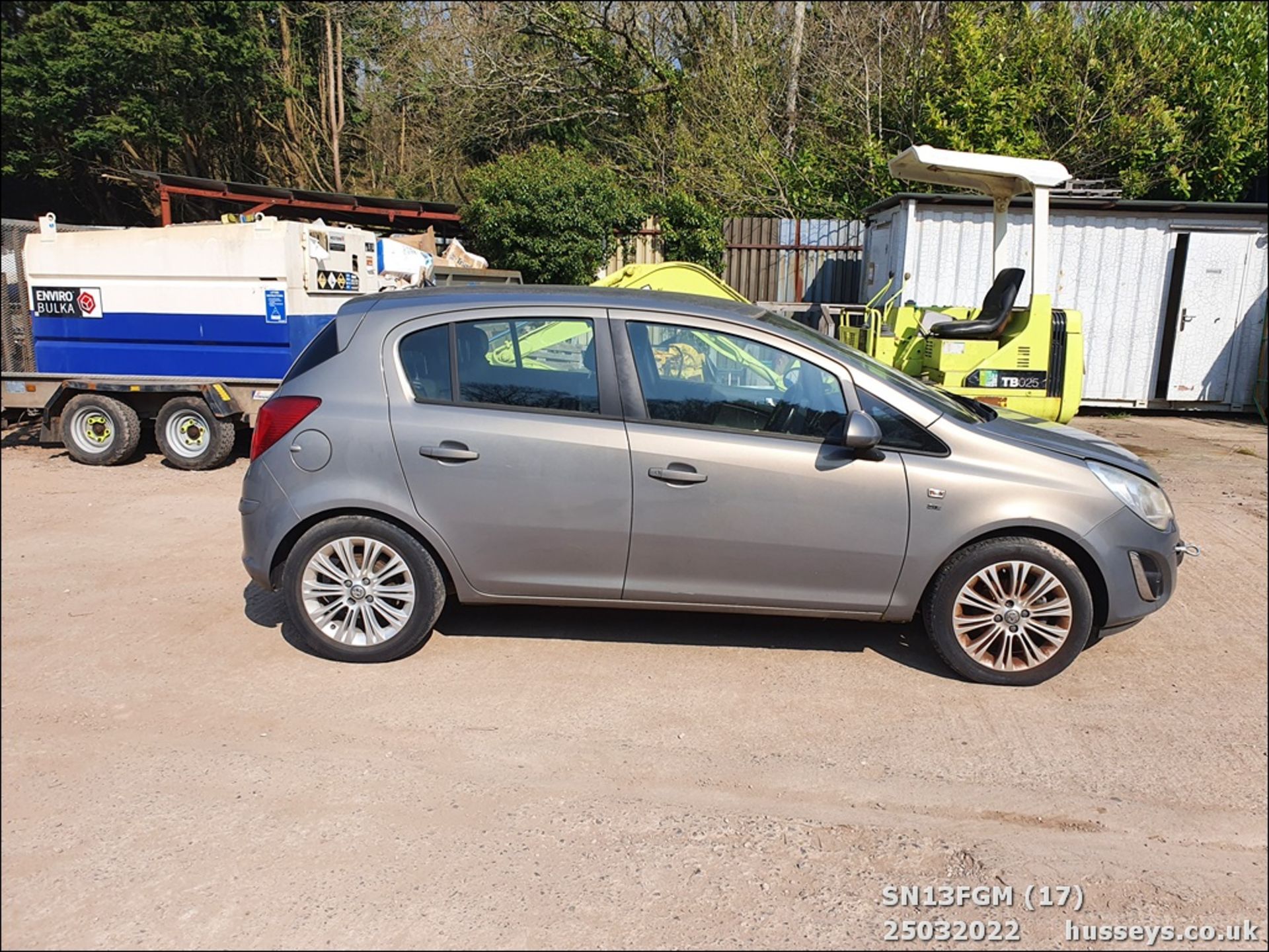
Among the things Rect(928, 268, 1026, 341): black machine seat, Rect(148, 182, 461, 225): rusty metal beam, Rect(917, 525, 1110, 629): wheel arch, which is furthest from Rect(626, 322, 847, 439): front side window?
Rect(148, 182, 461, 225): rusty metal beam

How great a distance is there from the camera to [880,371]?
4.59 meters

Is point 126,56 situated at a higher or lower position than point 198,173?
higher

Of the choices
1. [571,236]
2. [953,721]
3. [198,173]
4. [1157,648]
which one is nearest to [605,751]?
[953,721]

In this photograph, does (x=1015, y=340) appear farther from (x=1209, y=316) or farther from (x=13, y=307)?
(x=13, y=307)

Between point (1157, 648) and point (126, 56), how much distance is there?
21.9m

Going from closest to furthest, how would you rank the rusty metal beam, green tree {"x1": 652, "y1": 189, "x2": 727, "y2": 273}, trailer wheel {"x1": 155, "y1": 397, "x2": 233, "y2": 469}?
trailer wheel {"x1": 155, "y1": 397, "x2": 233, "y2": 469}, green tree {"x1": 652, "y1": 189, "x2": 727, "y2": 273}, the rusty metal beam

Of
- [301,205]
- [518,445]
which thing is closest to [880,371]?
[518,445]

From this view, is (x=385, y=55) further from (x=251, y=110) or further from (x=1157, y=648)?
(x=1157, y=648)

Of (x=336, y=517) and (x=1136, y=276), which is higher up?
(x=1136, y=276)

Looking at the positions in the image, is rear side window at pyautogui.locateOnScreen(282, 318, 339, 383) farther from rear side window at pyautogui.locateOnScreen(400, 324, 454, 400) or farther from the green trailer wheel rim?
the green trailer wheel rim

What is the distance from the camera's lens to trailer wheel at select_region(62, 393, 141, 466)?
9078mm

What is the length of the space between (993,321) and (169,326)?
300 inches

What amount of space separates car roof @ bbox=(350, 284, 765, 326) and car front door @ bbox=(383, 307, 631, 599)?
0.07 meters

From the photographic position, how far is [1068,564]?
4.24 metres
